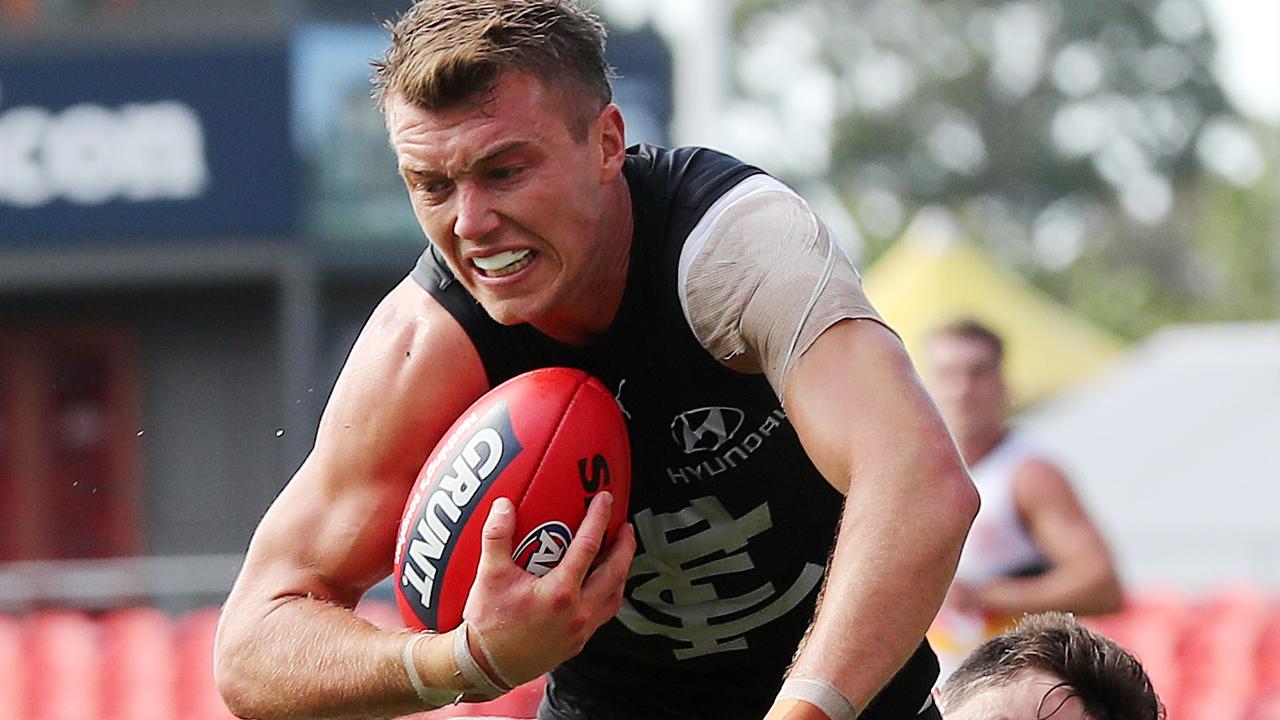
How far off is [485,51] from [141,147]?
487 inches

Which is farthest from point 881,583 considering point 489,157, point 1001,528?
point 1001,528

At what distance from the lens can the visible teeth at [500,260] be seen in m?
3.26

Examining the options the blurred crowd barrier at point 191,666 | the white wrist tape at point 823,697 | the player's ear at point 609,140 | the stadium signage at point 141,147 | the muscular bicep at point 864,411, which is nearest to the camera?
the white wrist tape at point 823,697

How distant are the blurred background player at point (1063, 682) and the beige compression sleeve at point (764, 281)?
0.68 meters

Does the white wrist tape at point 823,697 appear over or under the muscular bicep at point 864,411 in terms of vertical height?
under

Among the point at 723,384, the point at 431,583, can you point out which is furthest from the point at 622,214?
the point at 431,583

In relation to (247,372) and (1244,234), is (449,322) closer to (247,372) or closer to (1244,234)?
(247,372)

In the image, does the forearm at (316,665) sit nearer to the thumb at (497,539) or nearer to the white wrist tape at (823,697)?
the thumb at (497,539)

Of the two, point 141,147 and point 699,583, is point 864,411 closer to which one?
point 699,583

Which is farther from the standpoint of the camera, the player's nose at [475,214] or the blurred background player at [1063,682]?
the blurred background player at [1063,682]

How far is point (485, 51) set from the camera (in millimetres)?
3211

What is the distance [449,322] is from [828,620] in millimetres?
842

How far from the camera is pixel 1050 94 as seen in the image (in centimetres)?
5103

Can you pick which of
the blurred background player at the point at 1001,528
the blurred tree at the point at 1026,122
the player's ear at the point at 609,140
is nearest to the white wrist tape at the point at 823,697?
the player's ear at the point at 609,140
